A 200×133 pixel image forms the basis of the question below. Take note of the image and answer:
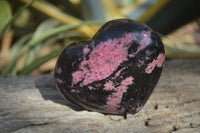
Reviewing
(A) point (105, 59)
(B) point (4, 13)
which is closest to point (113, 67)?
(A) point (105, 59)

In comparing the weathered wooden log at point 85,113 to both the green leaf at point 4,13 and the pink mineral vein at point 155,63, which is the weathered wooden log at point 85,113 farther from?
the green leaf at point 4,13

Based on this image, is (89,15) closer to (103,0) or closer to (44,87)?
(103,0)

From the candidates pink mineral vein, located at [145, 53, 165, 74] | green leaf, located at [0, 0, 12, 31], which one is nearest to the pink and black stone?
Result: pink mineral vein, located at [145, 53, 165, 74]

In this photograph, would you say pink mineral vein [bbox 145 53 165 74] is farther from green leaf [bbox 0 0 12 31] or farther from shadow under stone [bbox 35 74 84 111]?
green leaf [bbox 0 0 12 31]

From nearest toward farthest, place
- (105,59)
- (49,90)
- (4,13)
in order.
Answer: (105,59), (49,90), (4,13)

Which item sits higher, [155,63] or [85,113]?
[155,63]

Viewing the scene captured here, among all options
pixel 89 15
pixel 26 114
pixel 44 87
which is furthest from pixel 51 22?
pixel 26 114

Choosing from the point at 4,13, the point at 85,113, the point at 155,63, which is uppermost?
the point at 4,13

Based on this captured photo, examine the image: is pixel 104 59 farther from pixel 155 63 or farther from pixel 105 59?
pixel 155 63
